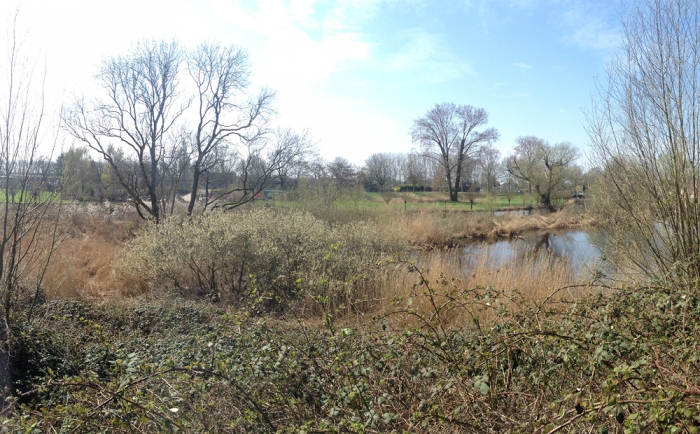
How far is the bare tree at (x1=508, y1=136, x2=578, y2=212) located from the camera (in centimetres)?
2908

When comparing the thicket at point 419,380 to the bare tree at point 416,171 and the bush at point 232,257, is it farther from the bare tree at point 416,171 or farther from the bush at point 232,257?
the bare tree at point 416,171

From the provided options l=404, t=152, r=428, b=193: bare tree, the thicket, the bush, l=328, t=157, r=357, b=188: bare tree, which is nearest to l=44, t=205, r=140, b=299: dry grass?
the bush

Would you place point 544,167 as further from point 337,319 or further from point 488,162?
point 337,319

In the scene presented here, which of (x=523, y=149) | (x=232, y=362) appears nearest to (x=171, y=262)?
(x=232, y=362)

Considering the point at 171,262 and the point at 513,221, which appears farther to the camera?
the point at 513,221

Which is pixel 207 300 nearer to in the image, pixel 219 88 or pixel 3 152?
pixel 3 152

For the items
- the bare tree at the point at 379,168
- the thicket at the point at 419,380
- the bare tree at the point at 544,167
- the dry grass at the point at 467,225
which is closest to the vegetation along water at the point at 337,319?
the thicket at the point at 419,380

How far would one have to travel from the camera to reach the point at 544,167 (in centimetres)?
3033

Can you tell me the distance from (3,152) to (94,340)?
7.44 feet

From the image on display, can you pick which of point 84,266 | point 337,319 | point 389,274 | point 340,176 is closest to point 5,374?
point 337,319

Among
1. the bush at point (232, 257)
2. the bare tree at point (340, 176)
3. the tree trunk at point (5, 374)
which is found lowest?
the tree trunk at point (5, 374)

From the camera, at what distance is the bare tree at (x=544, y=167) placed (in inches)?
1145

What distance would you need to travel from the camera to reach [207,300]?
7117mm

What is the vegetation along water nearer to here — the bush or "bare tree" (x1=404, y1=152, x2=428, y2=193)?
the bush
